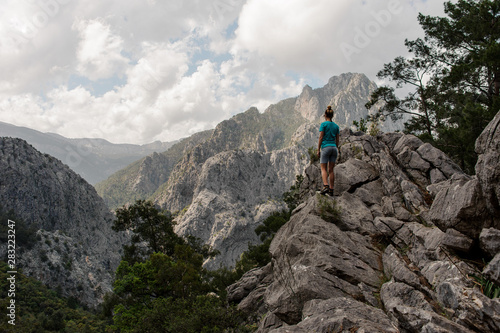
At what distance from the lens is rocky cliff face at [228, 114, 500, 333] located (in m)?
5.79

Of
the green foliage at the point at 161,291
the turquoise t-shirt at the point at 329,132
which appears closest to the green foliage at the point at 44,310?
the green foliage at the point at 161,291

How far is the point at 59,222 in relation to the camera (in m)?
133

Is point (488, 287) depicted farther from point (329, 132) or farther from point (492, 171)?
point (329, 132)

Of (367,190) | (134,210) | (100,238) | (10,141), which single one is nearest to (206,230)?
(100,238)

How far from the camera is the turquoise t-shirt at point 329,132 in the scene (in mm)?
11859

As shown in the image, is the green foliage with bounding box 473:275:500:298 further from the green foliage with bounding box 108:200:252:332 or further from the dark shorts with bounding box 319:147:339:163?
the green foliage with bounding box 108:200:252:332

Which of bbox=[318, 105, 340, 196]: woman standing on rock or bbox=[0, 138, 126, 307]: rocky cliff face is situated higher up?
bbox=[0, 138, 126, 307]: rocky cliff face

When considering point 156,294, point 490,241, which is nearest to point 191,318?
point 156,294

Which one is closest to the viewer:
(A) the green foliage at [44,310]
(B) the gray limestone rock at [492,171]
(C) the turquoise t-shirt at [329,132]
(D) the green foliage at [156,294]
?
(B) the gray limestone rock at [492,171]

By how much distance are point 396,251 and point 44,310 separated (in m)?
91.5

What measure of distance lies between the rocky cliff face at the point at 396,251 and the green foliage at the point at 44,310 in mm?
62329

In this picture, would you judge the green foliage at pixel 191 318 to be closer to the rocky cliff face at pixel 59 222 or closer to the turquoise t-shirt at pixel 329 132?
the turquoise t-shirt at pixel 329 132

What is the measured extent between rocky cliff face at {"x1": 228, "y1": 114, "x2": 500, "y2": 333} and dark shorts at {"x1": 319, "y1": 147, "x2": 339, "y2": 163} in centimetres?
189

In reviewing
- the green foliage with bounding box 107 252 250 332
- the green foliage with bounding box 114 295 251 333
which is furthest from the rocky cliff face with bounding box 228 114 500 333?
the green foliage with bounding box 107 252 250 332
